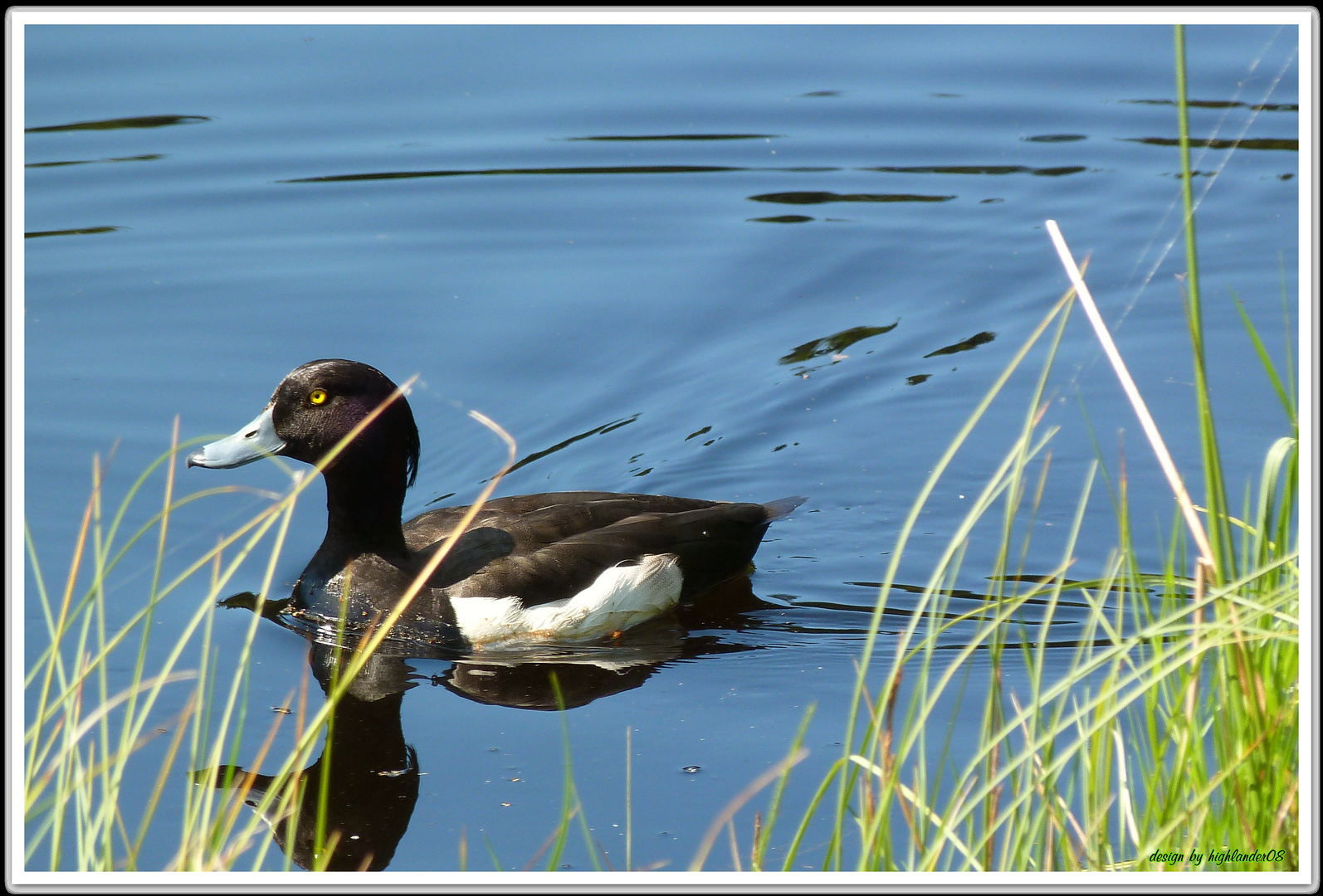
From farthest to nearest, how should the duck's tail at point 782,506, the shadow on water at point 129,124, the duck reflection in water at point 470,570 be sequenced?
1. the shadow on water at point 129,124
2. the duck's tail at point 782,506
3. the duck reflection in water at point 470,570

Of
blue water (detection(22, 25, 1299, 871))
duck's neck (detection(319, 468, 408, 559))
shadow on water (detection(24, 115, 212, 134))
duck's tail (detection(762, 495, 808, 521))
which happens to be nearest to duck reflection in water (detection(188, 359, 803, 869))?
duck's neck (detection(319, 468, 408, 559))

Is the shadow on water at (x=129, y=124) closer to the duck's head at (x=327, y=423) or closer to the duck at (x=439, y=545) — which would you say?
the duck at (x=439, y=545)

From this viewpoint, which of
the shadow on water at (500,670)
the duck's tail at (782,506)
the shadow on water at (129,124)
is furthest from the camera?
the shadow on water at (129,124)

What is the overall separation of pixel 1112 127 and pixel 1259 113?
1191mm

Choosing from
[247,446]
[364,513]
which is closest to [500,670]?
[364,513]

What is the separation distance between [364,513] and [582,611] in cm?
106

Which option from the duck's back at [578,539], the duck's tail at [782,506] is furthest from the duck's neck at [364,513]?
the duck's tail at [782,506]

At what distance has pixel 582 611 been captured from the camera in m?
5.80

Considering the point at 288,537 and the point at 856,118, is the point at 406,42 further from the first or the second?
the point at 288,537

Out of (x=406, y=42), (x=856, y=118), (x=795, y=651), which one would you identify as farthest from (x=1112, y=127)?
(x=795, y=651)

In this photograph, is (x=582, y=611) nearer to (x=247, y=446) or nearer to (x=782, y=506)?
(x=782, y=506)

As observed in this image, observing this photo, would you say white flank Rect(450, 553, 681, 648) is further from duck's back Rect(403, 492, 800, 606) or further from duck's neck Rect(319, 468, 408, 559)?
duck's neck Rect(319, 468, 408, 559)

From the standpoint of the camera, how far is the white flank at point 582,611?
5703 mm

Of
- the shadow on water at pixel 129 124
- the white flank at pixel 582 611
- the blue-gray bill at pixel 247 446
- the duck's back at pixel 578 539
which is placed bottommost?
the white flank at pixel 582 611
